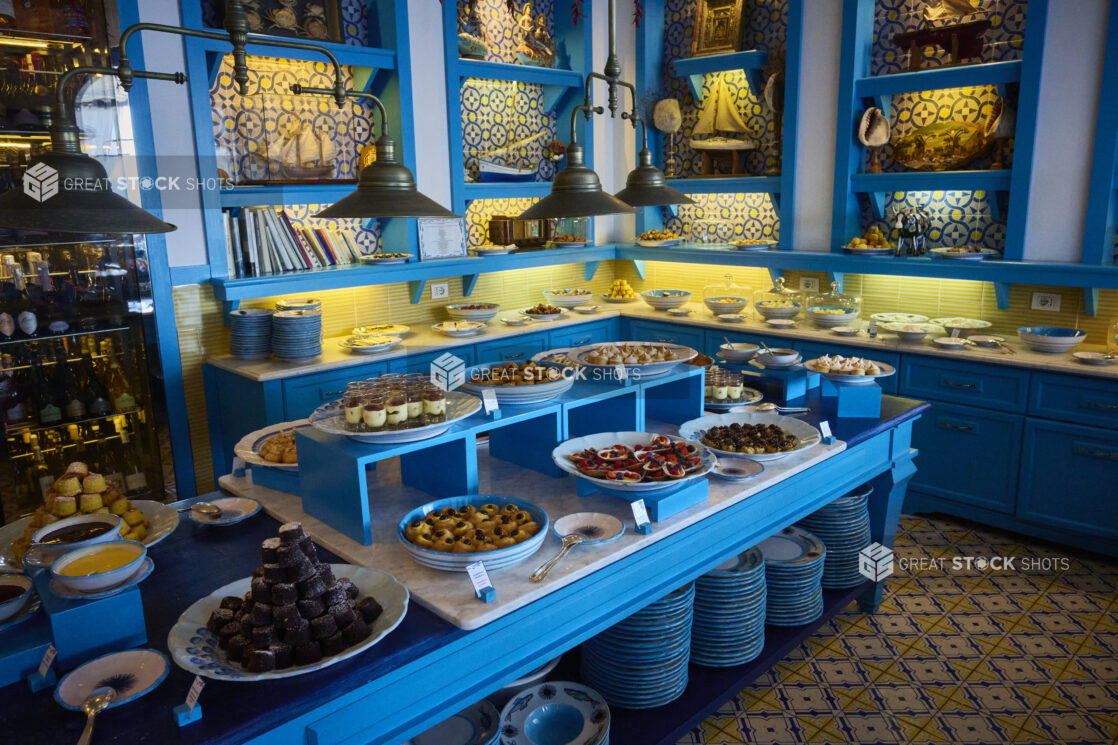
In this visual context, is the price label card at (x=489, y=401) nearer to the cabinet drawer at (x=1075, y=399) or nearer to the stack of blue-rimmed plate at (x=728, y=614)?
the stack of blue-rimmed plate at (x=728, y=614)

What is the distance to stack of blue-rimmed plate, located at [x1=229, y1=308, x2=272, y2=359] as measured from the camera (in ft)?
13.9

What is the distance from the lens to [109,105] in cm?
374

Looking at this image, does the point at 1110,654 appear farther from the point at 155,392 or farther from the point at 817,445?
the point at 155,392

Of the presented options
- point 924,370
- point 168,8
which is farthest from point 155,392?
point 924,370

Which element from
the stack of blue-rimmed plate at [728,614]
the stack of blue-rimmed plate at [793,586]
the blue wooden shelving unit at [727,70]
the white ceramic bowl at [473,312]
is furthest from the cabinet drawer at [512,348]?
the stack of blue-rimmed plate at [728,614]

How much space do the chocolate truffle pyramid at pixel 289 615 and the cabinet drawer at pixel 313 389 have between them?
244cm

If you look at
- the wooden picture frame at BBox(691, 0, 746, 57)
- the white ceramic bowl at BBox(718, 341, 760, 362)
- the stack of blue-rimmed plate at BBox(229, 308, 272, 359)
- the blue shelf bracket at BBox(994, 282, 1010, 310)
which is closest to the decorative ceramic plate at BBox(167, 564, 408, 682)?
the white ceramic bowl at BBox(718, 341, 760, 362)

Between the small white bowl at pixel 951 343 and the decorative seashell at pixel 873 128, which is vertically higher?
the decorative seashell at pixel 873 128

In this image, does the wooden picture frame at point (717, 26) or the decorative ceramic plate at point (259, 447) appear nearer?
the decorative ceramic plate at point (259, 447)

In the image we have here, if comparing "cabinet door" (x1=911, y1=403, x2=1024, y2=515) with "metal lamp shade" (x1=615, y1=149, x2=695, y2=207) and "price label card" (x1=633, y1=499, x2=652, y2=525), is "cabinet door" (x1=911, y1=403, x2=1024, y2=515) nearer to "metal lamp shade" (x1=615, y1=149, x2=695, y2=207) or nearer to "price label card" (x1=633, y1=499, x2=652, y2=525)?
"metal lamp shade" (x1=615, y1=149, x2=695, y2=207)

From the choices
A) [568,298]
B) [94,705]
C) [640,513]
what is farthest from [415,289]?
[94,705]

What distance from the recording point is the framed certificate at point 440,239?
5.08m

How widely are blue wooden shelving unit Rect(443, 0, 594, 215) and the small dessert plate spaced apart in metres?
3.20

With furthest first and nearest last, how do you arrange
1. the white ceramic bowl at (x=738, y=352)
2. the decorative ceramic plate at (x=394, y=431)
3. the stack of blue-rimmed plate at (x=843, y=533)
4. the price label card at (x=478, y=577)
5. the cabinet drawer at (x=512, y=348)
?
1. the cabinet drawer at (x=512, y=348)
2. the white ceramic bowl at (x=738, y=352)
3. the stack of blue-rimmed plate at (x=843, y=533)
4. the decorative ceramic plate at (x=394, y=431)
5. the price label card at (x=478, y=577)
